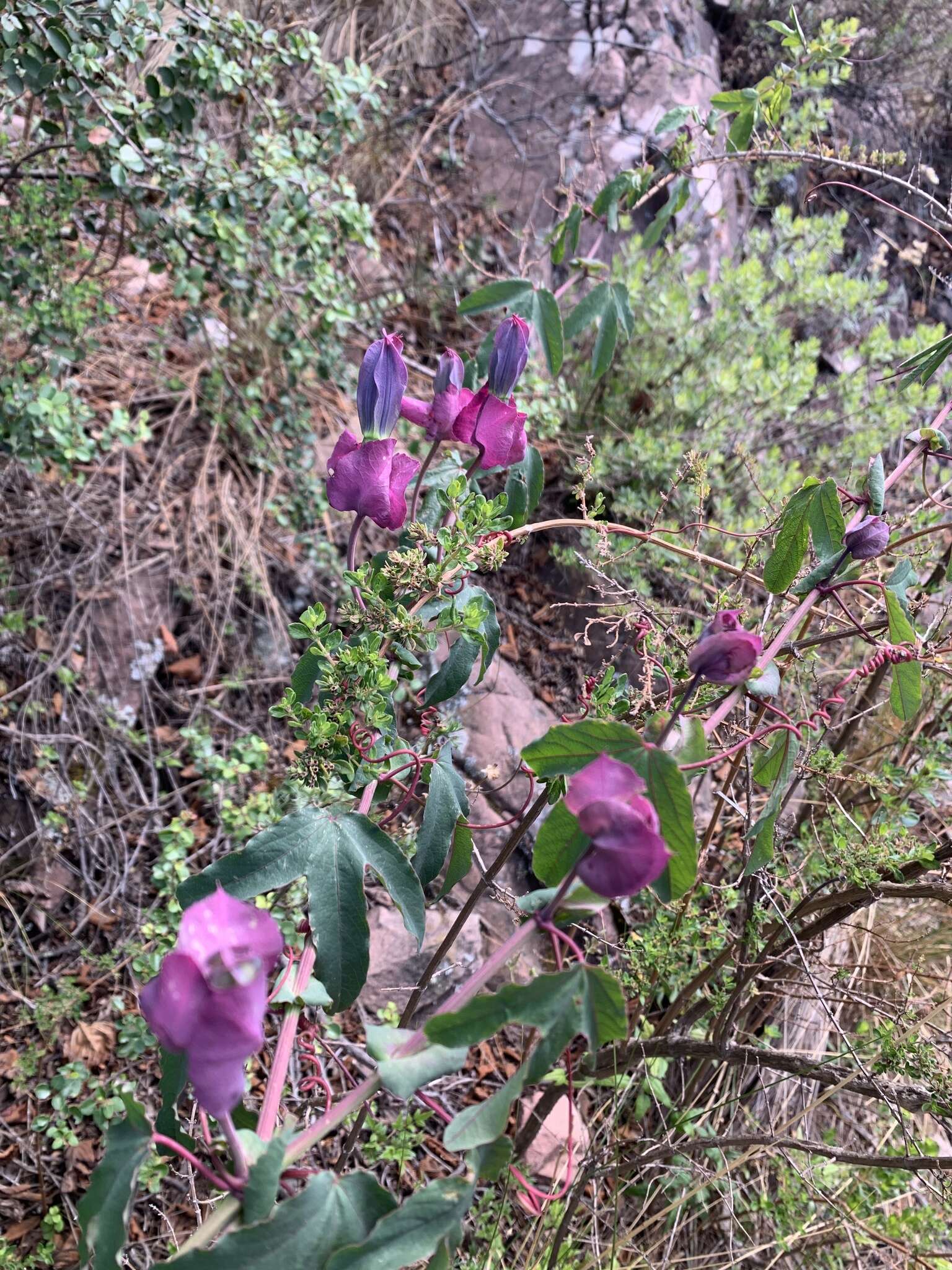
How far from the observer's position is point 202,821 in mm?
1844

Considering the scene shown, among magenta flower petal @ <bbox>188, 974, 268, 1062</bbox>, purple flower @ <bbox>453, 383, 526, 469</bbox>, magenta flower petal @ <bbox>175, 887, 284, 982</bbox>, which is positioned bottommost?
magenta flower petal @ <bbox>188, 974, 268, 1062</bbox>

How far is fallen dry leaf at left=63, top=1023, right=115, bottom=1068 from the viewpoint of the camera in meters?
1.54

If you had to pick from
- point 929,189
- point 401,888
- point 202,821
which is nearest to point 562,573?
point 202,821

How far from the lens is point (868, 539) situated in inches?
29.4

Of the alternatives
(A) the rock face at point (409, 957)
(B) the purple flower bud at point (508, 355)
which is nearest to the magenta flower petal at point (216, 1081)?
(B) the purple flower bud at point (508, 355)

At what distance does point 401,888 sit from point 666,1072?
4.07ft

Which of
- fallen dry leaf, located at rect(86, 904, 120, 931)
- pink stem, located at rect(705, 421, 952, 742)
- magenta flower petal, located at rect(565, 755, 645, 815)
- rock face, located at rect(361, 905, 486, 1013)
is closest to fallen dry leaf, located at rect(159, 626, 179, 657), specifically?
fallen dry leaf, located at rect(86, 904, 120, 931)

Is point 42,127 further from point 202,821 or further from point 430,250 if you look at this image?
point 430,250

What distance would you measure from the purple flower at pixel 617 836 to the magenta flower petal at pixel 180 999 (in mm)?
193

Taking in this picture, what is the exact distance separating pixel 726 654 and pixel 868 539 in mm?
269

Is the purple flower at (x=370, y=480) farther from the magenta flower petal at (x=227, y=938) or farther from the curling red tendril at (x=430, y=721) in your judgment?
the magenta flower petal at (x=227, y=938)

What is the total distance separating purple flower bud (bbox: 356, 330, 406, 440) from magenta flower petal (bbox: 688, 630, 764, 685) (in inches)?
12.4

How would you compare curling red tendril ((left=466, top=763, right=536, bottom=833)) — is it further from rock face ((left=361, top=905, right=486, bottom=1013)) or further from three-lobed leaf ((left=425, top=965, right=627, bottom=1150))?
rock face ((left=361, top=905, right=486, bottom=1013))

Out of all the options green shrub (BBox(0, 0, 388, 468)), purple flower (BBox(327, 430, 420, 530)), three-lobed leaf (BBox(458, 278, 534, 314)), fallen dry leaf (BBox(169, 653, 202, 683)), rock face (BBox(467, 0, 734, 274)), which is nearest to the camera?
purple flower (BBox(327, 430, 420, 530))
